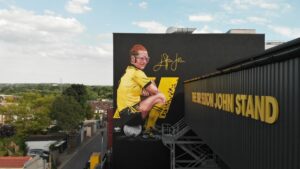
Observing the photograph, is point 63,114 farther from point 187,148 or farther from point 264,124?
point 264,124

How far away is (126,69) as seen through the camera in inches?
1246

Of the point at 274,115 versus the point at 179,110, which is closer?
the point at 274,115

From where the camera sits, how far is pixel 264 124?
29.0 feet

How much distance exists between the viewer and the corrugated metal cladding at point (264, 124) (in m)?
7.23

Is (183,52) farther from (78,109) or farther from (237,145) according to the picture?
(78,109)

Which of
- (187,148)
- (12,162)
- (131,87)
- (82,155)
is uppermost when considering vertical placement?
(131,87)

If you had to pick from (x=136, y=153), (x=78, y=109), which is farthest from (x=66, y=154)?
(x=136, y=153)

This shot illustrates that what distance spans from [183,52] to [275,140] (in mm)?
24167

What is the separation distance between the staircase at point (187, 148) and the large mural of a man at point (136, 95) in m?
2.55

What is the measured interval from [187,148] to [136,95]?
285 inches
